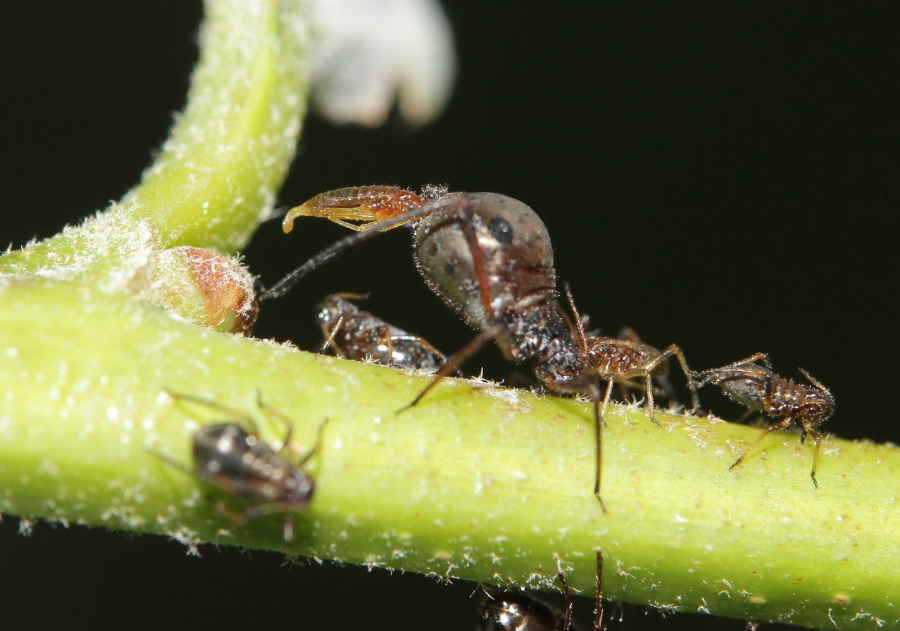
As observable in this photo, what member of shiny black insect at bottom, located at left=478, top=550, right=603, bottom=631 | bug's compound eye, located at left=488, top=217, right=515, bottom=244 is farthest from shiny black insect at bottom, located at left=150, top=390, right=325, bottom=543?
→ shiny black insect at bottom, located at left=478, top=550, right=603, bottom=631

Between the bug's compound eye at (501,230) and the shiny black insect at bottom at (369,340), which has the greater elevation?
the bug's compound eye at (501,230)

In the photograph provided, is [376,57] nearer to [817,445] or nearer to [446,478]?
[446,478]

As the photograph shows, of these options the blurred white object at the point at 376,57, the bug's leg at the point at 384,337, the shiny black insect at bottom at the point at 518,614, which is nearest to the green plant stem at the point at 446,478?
the bug's leg at the point at 384,337

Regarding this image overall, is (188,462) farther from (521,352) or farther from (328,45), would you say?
(328,45)

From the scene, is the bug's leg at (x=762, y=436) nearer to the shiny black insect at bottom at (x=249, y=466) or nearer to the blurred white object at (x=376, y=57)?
the shiny black insect at bottom at (x=249, y=466)

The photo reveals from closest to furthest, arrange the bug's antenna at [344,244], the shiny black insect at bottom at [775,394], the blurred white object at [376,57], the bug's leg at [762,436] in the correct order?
the bug's leg at [762,436] < the bug's antenna at [344,244] < the shiny black insect at bottom at [775,394] < the blurred white object at [376,57]

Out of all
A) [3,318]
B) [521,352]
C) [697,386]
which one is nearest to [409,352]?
[521,352]
